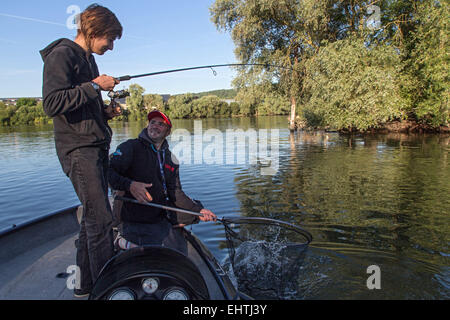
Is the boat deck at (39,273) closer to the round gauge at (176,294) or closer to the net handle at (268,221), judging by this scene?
the round gauge at (176,294)

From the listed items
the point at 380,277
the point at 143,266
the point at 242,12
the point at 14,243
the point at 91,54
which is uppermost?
the point at 242,12

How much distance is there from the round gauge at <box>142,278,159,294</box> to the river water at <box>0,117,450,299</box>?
235cm

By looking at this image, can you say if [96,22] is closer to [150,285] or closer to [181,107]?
[150,285]

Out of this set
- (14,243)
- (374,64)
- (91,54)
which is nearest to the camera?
(91,54)

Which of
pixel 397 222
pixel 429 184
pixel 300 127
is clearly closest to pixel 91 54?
pixel 397 222

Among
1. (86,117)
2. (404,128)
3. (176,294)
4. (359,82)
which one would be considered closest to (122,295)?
(176,294)

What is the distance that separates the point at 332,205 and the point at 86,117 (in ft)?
23.6

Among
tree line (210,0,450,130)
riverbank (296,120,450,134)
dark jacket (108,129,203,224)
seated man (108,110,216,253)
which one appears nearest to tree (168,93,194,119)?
tree line (210,0,450,130)

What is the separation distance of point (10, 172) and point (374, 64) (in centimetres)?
2190

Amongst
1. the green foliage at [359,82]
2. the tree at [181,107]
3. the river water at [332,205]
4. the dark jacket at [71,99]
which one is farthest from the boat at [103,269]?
the tree at [181,107]

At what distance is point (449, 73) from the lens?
810 inches

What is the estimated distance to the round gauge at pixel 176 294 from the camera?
2283 millimetres
